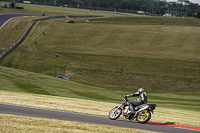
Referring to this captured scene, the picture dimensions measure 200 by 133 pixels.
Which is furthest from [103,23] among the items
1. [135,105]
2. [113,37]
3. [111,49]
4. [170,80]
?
[135,105]

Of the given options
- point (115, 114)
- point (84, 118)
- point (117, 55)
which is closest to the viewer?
point (84, 118)

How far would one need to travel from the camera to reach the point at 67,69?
195 feet

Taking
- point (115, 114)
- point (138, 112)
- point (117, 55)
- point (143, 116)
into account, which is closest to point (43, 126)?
point (115, 114)

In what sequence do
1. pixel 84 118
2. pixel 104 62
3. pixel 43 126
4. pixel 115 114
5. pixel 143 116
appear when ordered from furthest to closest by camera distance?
1. pixel 104 62
2. pixel 115 114
3. pixel 84 118
4. pixel 143 116
5. pixel 43 126

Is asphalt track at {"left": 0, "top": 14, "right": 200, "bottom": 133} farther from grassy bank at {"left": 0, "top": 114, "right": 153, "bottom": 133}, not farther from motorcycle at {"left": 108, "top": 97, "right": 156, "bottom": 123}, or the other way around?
grassy bank at {"left": 0, "top": 114, "right": 153, "bottom": 133}

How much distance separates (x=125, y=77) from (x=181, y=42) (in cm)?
3279

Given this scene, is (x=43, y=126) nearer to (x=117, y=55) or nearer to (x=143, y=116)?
(x=143, y=116)

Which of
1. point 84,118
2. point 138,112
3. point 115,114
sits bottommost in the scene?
point 84,118

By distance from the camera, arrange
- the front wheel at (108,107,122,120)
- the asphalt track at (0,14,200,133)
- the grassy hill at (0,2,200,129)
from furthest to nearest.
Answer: the grassy hill at (0,2,200,129), the front wheel at (108,107,122,120), the asphalt track at (0,14,200,133)

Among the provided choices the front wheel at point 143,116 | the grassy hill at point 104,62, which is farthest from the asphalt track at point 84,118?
the grassy hill at point 104,62

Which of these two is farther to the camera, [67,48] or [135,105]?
[67,48]

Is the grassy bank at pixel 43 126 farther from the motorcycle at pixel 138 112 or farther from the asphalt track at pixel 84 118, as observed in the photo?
the motorcycle at pixel 138 112

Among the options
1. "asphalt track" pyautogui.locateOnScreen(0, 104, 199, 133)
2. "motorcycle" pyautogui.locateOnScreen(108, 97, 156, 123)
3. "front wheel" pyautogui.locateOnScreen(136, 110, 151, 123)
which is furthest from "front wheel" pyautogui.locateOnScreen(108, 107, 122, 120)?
"front wheel" pyautogui.locateOnScreen(136, 110, 151, 123)

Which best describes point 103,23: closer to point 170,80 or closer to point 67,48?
point 67,48
